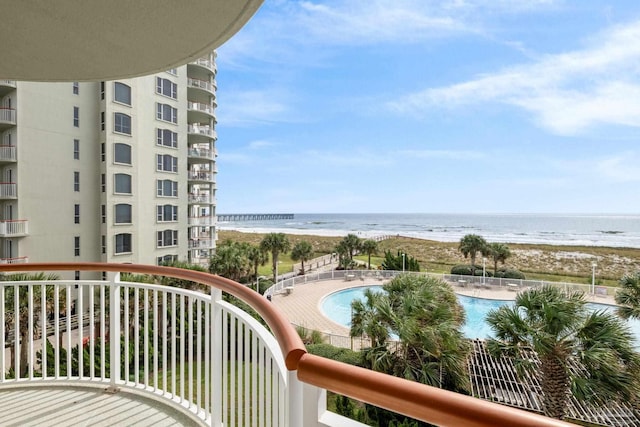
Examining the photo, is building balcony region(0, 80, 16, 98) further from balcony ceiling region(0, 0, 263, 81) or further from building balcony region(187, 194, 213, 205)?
balcony ceiling region(0, 0, 263, 81)

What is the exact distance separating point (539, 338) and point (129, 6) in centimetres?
805

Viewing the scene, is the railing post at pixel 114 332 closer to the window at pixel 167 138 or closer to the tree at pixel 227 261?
the tree at pixel 227 261

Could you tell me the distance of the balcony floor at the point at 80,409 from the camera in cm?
219

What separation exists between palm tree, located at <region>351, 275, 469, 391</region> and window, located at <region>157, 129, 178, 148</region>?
47.3 ft

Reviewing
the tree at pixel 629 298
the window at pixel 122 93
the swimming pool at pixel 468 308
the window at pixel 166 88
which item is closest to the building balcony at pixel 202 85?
the window at pixel 166 88

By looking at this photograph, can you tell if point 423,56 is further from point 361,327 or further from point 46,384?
point 46,384

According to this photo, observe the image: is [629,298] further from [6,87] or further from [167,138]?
[6,87]

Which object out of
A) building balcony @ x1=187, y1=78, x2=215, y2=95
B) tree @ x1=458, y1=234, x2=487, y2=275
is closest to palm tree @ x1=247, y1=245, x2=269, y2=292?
building balcony @ x1=187, y1=78, x2=215, y2=95

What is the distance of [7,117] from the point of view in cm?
1403

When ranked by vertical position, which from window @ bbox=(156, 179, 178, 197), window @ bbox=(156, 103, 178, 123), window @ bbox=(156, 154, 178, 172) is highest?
window @ bbox=(156, 103, 178, 123)

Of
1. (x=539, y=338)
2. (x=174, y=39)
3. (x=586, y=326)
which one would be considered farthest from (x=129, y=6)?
(x=586, y=326)

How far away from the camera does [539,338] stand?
682cm

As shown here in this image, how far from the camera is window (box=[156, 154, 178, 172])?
60.6 ft

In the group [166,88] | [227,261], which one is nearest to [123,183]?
[166,88]
